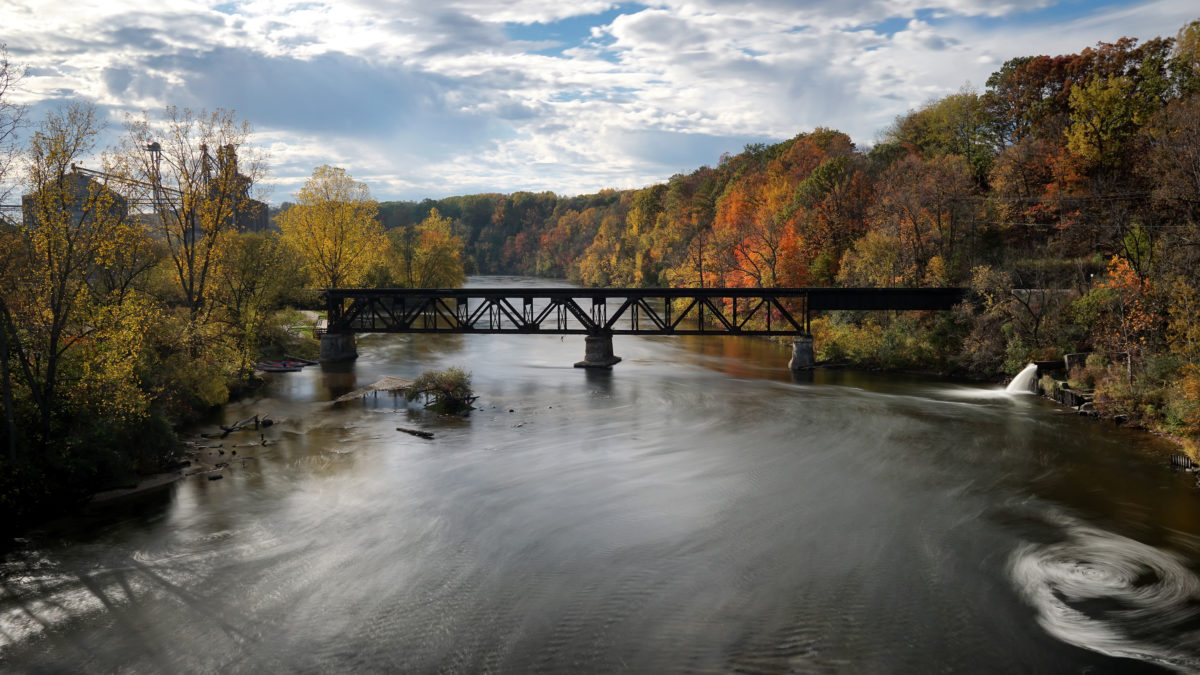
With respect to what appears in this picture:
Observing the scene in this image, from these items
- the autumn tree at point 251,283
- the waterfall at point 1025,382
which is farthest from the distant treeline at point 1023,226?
the autumn tree at point 251,283

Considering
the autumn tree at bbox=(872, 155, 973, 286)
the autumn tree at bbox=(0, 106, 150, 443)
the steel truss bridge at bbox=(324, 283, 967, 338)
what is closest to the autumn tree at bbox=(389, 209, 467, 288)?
the steel truss bridge at bbox=(324, 283, 967, 338)

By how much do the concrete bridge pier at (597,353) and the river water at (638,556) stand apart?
1415 cm

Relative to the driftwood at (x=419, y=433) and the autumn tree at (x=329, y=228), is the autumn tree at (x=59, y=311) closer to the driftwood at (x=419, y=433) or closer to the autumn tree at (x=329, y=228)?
the driftwood at (x=419, y=433)

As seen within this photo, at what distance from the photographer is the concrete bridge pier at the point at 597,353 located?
43938 millimetres

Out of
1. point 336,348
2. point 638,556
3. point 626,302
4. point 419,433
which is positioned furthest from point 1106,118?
point 336,348

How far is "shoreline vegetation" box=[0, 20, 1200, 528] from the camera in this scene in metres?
19.7

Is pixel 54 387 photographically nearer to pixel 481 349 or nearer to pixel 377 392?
pixel 377 392

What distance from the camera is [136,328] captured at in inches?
856

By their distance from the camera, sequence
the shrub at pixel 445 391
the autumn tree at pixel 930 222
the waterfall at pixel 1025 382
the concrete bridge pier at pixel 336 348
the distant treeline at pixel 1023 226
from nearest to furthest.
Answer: the distant treeline at pixel 1023 226 < the shrub at pixel 445 391 < the waterfall at pixel 1025 382 < the concrete bridge pier at pixel 336 348 < the autumn tree at pixel 930 222

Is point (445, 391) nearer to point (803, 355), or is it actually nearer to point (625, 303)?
point (625, 303)

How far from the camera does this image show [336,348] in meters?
46.4

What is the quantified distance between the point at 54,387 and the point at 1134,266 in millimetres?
44295

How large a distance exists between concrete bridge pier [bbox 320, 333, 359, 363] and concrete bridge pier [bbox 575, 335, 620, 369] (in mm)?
15375

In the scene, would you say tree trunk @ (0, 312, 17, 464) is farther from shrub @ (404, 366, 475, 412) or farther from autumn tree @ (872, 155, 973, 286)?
autumn tree @ (872, 155, 973, 286)
